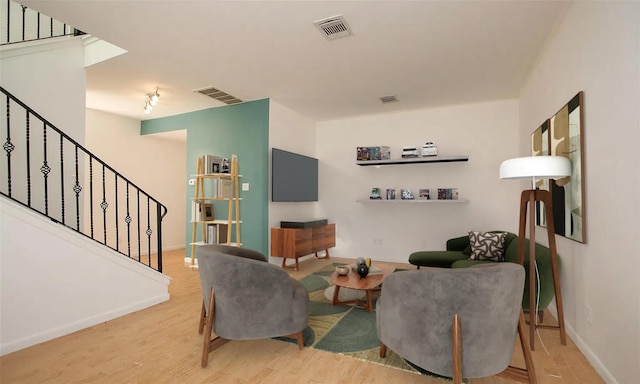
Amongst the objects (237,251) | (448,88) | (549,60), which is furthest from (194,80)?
(549,60)

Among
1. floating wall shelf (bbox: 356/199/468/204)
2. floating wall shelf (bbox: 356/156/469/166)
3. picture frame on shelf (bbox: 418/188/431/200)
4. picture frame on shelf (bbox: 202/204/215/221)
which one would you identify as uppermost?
floating wall shelf (bbox: 356/156/469/166)

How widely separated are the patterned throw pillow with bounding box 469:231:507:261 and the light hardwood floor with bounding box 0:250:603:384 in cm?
109

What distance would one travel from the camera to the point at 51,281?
104 inches

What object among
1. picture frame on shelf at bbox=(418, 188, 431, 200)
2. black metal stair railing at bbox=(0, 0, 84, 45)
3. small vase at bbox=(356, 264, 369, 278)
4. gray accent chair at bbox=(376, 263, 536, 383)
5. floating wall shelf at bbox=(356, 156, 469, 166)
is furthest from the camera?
picture frame on shelf at bbox=(418, 188, 431, 200)

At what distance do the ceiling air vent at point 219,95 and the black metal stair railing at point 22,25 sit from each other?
154cm

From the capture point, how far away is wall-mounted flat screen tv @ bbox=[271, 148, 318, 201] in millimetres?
5108

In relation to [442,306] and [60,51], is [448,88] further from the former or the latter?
[60,51]

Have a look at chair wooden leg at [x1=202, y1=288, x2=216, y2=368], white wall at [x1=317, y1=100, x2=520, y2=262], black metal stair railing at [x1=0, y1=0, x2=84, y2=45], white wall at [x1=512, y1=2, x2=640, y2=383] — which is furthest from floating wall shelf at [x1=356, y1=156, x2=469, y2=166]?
black metal stair railing at [x1=0, y1=0, x2=84, y2=45]

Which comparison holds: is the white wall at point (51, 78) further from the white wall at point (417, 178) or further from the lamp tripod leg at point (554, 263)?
the lamp tripod leg at point (554, 263)

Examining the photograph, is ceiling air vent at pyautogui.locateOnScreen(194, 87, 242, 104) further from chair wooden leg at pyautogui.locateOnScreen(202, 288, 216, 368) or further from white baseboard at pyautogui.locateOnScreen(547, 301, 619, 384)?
white baseboard at pyautogui.locateOnScreen(547, 301, 619, 384)

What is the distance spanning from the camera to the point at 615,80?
1.91 metres

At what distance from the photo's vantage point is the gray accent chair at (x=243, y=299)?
2141 millimetres

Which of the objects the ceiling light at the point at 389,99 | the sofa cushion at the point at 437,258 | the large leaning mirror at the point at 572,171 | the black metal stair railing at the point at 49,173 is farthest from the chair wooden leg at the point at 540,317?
the black metal stair railing at the point at 49,173

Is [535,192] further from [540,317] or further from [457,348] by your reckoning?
[457,348]
